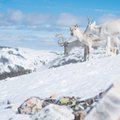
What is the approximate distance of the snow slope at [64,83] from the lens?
17.0 metres

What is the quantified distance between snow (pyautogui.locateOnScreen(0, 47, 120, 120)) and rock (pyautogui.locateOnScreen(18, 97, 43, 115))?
0.40 metres

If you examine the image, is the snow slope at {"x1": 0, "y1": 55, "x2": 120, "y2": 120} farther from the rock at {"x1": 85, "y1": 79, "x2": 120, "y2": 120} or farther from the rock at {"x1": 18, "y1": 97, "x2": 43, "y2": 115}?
the rock at {"x1": 85, "y1": 79, "x2": 120, "y2": 120}

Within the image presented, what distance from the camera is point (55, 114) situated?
39.3 ft

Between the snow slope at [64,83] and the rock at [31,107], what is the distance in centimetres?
53

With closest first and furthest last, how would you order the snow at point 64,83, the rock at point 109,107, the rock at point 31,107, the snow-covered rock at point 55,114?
1. the rock at point 109,107
2. the snow-covered rock at point 55,114
3. the rock at point 31,107
4. the snow at point 64,83

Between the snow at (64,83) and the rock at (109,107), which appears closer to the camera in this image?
the rock at (109,107)

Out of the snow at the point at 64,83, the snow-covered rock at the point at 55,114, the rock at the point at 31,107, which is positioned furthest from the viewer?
the snow at the point at 64,83

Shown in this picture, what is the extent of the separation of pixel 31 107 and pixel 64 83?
585cm

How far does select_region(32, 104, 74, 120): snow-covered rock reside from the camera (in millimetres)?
11867

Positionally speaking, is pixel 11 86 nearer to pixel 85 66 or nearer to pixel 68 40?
pixel 85 66

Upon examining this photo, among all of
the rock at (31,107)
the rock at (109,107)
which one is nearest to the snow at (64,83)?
the rock at (31,107)

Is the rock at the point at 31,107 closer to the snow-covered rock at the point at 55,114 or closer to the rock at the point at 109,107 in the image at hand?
the snow-covered rock at the point at 55,114

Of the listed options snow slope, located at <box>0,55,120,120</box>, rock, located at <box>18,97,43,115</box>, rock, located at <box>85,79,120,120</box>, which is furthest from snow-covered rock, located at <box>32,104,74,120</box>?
rock, located at <box>85,79,120,120</box>

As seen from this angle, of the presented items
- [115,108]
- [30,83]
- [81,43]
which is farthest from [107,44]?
[115,108]
